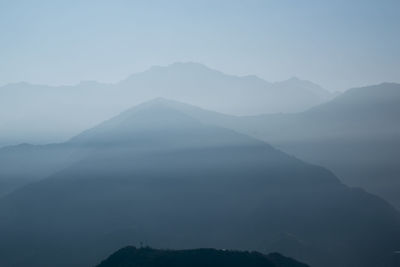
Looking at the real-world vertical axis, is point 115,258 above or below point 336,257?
above

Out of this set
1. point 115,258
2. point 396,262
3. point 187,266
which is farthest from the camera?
point 396,262

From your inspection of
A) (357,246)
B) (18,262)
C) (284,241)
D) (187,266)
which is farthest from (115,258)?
(357,246)

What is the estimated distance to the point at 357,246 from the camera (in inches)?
A: 7869

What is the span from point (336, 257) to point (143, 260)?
11116 centimetres

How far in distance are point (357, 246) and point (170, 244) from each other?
78.1 metres

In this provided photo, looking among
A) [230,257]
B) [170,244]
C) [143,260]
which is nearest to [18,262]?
[170,244]

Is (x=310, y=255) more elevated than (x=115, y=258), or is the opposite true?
(x=115, y=258)

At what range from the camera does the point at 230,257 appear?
102 meters

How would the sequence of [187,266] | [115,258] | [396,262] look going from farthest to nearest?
1. [396,262]
2. [115,258]
3. [187,266]

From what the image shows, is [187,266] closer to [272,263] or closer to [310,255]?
[272,263]

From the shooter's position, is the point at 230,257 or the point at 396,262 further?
the point at 396,262

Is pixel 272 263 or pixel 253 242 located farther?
pixel 253 242

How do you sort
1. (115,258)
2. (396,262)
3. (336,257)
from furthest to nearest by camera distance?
(336,257) < (396,262) < (115,258)

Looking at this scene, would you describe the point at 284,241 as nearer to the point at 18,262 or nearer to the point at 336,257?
the point at 336,257
